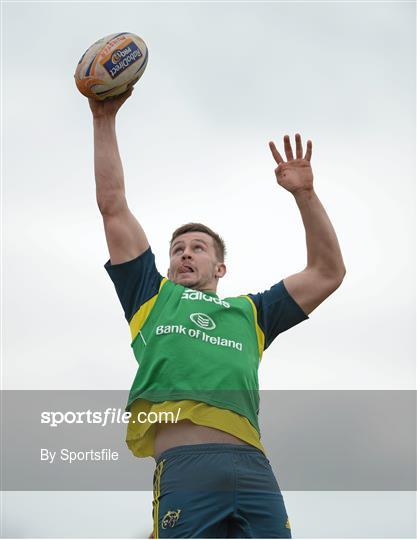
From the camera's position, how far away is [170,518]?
14.9 feet

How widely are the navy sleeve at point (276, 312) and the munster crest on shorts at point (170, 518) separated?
65.0 inches

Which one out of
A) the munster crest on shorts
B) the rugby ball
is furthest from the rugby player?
the rugby ball

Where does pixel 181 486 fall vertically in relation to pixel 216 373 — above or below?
below

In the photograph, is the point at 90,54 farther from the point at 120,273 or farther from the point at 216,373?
the point at 216,373

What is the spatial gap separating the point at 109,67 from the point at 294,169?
5.71 ft

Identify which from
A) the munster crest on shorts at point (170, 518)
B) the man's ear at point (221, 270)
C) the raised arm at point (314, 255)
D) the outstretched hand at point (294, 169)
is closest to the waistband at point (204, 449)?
the munster crest on shorts at point (170, 518)

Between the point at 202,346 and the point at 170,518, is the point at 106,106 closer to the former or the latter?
the point at 202,346

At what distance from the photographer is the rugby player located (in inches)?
182

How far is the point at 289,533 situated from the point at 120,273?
7.39ft

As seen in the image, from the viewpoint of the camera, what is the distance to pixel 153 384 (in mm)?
5023

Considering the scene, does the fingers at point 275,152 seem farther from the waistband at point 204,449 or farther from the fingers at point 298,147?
the waistband at point 204,449

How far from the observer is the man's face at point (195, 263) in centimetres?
592

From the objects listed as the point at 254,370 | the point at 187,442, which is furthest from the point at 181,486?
the point at 254,370

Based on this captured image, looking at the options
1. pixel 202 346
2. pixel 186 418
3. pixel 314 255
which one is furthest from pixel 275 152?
pixel 186 418
